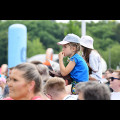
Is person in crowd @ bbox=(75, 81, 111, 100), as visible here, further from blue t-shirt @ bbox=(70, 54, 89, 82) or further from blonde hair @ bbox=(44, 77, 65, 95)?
blue t-shirt @ bbox=(70, 54, 89, 82)

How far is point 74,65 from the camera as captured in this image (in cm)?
310

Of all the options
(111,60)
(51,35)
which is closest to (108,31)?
(111,60)

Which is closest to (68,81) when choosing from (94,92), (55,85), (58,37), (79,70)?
(79,70)

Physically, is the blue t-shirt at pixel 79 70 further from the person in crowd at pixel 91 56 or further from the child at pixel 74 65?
the person in crowd at pixel 91 56

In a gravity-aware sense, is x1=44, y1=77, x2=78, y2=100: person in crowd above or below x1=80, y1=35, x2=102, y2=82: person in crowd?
below

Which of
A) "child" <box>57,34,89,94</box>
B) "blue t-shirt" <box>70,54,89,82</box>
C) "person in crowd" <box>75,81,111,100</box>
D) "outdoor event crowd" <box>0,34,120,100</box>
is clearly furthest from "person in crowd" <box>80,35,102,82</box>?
"person in crowd" <box>75,81,111,100</box>

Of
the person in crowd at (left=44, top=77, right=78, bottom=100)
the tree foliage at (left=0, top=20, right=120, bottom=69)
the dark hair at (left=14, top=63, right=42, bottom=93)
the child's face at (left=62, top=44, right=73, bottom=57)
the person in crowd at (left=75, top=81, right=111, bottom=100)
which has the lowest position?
the person in crowd at (left=44, top=77, right=78, bottom=100)

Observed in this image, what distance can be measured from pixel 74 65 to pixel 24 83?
1.14 meters

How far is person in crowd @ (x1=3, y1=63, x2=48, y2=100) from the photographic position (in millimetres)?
2064

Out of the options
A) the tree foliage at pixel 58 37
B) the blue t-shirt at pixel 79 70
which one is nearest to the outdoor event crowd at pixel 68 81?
the blue t-shirt at pixel 79 70

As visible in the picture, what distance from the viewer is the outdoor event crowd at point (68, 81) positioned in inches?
72.0
